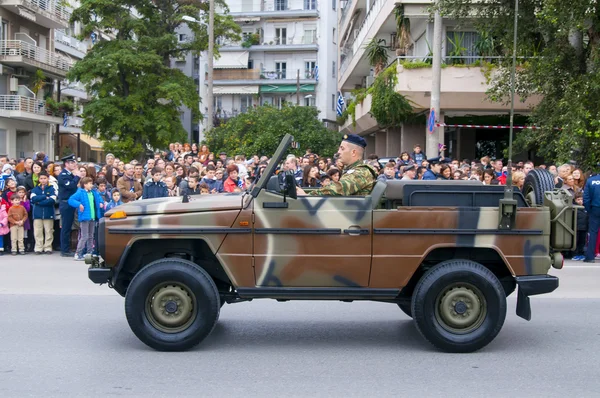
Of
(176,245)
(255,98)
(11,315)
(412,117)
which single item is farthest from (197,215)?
(255,98)

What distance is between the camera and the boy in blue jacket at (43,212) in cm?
1456

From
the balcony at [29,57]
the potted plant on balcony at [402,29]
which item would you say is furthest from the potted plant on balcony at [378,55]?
the balcony at [29,57]

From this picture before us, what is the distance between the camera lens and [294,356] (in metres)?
6.86

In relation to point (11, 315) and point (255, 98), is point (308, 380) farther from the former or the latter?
point (255, 98)

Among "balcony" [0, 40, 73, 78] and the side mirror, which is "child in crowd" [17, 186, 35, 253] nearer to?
the side mirror

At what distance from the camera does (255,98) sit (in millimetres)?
62906

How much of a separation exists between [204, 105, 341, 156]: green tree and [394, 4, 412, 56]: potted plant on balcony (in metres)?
6.46

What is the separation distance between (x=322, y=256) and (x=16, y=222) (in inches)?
377

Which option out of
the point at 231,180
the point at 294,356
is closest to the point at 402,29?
the point at 231,180

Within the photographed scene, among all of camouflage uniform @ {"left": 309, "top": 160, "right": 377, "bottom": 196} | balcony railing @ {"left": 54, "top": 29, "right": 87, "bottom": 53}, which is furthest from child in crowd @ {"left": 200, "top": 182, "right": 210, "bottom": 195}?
balcony railing @ {"left": 54, "top": 29, "right": 87, "bottom": 53}

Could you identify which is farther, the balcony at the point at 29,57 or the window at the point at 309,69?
the window at the point at 309,69

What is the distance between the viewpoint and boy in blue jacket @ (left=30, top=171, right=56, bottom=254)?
14.6 m

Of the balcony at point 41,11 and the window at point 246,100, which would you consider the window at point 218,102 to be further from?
the balcony at point 41,11

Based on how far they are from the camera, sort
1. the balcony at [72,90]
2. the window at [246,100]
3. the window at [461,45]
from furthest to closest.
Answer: the window at [246,100], the balcony at [72,90], the window at [461,45]
